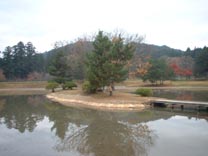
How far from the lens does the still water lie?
12.7 meters

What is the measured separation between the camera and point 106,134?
16.4m

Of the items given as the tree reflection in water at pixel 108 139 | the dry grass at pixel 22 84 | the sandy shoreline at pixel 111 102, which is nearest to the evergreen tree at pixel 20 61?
the dry grass at pixel 22 84

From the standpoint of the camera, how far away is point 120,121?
68.9 ft

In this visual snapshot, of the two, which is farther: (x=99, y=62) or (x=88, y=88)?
(x=88, y=88)

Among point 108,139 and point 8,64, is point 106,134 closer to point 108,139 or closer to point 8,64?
point 108,139

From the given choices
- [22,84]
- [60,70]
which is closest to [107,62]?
[60,70]

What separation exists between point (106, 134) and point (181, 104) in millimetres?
13212

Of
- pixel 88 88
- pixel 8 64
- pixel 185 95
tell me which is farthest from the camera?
pixel 8 64

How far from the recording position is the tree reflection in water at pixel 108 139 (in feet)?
42.1

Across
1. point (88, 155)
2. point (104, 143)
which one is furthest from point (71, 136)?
point (88, 155)

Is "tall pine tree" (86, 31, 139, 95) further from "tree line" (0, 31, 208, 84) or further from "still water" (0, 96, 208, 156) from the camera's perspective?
"still water" (0, 96, 208, 156)

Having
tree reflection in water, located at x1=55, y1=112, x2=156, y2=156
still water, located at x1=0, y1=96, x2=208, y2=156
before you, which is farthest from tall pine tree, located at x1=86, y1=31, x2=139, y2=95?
tree reflection in water, located at x1=55, y1=112, x2=156, y2=156

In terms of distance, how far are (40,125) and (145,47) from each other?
143 ft

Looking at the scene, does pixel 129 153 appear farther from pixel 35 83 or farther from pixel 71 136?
pixel 35 83
